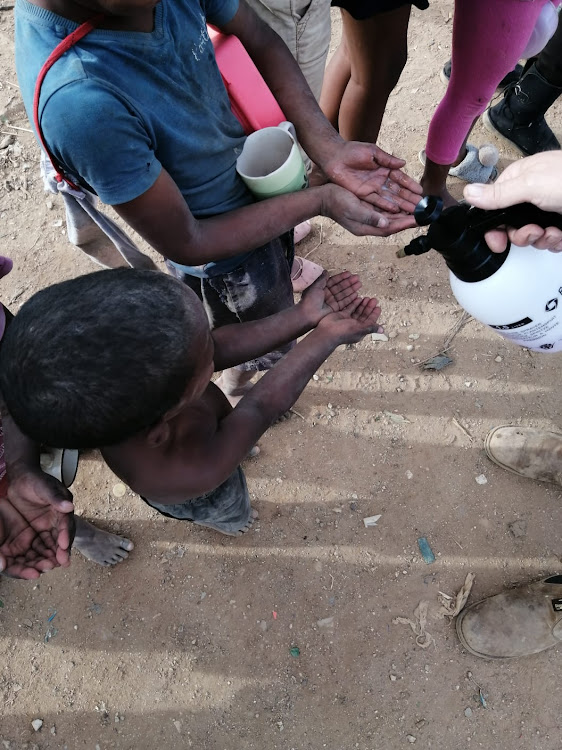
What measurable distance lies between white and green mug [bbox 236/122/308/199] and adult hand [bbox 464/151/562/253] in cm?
56

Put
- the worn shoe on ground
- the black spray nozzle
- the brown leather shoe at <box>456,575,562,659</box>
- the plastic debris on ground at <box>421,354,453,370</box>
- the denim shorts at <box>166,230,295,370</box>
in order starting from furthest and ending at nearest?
the worn shoe on ground < the plastic debris on ground at <box>421,354,453,370</box> < the brown leather shoe at <box>456,575,562,659</box> < the denim shorts at <box>166,230,295,370</box> < the black spray nozzle

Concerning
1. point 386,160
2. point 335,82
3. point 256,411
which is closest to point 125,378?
point 256,411

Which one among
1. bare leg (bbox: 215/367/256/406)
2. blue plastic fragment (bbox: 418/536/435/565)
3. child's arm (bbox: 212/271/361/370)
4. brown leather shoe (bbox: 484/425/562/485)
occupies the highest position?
child's arm (bbox: 212/271/361/370)

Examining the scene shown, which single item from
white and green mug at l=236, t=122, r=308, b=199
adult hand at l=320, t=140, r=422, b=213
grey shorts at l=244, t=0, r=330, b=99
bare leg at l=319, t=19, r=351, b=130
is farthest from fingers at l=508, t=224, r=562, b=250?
bare leg at l=319, t=19, r=351, b=130

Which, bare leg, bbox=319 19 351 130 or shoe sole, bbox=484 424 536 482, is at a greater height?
bare leg, bbox=319 19 351 130

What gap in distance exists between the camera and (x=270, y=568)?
2.48 meters

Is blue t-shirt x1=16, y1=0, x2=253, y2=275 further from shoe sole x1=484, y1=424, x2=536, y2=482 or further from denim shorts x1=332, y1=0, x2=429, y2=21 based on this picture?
shoe sole x1=484, y1=424, x2=536, y2=482

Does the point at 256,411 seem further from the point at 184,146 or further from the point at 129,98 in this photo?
the point at 129,98

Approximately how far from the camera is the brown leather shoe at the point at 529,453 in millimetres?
2521

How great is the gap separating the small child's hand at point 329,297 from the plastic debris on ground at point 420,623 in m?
1.39

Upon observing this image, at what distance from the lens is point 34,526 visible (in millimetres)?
1670

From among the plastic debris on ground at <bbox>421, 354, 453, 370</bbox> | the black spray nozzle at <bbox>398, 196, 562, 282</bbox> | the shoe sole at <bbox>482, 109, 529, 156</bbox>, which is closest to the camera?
the black spray nozzle at <bbox>398, 196, 562, 282</bbox>

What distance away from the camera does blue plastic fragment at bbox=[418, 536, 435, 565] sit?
8.04ft

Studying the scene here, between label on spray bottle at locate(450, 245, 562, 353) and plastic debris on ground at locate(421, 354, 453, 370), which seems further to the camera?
plastic debris on ground at locate(421, 354, 453, 370)
